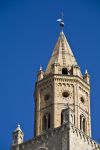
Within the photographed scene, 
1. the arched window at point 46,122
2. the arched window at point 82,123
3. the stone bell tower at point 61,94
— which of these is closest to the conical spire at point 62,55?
the stone bell tower at point 61,94

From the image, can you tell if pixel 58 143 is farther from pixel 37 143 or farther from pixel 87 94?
pixel 87 94

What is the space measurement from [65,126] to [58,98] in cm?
383

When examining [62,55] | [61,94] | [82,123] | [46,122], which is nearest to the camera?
[46,122]

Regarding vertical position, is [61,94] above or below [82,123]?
above

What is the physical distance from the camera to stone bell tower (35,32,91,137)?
71188 millimetres

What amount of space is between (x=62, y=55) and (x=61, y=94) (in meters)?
5.45

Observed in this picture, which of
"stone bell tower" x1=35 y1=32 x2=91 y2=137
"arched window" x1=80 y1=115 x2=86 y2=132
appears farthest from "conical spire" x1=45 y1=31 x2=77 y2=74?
"arched window" x1=80 y1=115 x2=86 y2=132

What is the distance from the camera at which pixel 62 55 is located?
251 feet

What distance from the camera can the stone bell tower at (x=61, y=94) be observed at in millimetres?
71188

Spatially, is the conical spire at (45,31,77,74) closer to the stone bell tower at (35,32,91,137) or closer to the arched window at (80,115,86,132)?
the stone bell tower at (35,32,91,137)

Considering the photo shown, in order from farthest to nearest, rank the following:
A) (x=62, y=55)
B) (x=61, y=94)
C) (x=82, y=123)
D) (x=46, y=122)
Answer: (x=62, y=55), (x=61, y=94), (x=82, y=123), (x=46, y=122)

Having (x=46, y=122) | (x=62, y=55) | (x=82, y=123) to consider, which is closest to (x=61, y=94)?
(x=46, y=122)

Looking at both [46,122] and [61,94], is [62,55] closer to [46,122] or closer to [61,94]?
[61,94]

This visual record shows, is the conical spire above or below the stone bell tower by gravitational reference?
above
